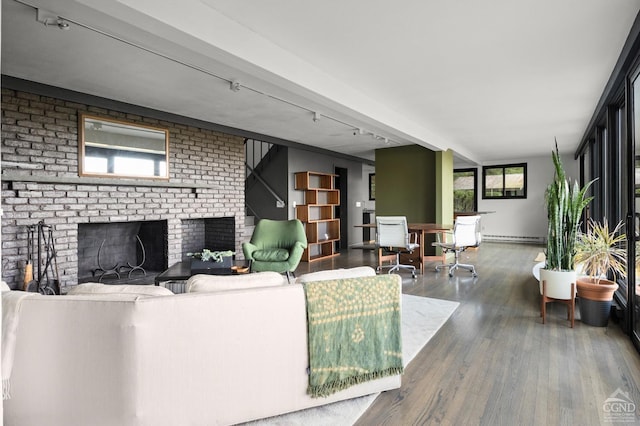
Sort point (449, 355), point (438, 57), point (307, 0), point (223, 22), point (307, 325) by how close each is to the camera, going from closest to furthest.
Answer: point (307, 325), point (307, 0), point (223, 22), point (449, 355), point (438, 57)

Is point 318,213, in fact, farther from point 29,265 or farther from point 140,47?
point 140,47

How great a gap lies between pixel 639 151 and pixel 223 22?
3.32m

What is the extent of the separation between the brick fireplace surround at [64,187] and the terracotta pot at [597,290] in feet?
15.4

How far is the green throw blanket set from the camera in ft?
6.22

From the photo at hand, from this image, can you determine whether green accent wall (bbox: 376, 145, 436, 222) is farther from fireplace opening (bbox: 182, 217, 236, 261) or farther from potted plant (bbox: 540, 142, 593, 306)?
potted plant (bbox: 540, 142, 593, 306)

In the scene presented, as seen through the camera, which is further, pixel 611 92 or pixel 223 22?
pixel 611 92

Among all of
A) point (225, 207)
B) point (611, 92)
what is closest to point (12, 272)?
point (225, 207)

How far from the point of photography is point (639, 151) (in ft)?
9.51

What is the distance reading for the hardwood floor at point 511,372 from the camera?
1901 millimetres

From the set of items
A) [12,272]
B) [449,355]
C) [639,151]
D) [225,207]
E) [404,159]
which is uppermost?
[404,159]

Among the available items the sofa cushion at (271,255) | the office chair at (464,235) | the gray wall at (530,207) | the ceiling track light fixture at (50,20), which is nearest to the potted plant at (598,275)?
the office chair at (464,235)

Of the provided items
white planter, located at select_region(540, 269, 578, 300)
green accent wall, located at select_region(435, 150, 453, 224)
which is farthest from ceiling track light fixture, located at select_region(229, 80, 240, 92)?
green accent wall, located at select_region(435, 150, 453, 224)

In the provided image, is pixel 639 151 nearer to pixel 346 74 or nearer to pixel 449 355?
pixel 449 355

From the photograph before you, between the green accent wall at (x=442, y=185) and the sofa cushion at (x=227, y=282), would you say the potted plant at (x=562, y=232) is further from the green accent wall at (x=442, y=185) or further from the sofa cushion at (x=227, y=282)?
the green accent wall at (x=442, y=185)
